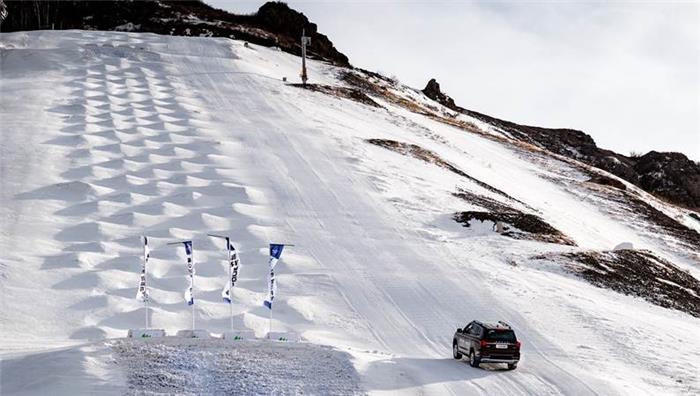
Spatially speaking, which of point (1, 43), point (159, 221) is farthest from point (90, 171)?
point (1, 43)

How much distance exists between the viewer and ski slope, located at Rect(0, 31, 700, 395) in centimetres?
2019

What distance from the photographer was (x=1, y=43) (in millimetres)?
62125

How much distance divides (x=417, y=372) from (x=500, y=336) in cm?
222

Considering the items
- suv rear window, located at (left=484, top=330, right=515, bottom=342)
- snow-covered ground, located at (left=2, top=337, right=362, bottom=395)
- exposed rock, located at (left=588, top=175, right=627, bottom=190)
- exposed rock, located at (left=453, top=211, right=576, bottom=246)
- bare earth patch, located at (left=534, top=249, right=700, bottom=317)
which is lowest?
snow-covered ground, located at (left=2, top=337, right=362, bottom=395)

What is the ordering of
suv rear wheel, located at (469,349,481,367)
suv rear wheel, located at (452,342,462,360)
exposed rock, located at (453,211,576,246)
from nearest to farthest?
suv rear wheel, located at (469,349,481,367) < suv rear wheel, located at (452,342,462,360) < exposed rock, located at (453,211,576,246)

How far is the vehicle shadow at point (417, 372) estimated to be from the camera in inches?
667

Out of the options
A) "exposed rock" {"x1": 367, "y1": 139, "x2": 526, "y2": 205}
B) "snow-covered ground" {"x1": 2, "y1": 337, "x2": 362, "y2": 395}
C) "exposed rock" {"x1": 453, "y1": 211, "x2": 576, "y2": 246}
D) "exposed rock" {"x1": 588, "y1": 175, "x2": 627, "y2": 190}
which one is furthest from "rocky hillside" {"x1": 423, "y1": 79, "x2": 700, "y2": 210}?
"snow-covered ground" {"x1": 2, "y1": 337, "x2": 362, "y2": 395}

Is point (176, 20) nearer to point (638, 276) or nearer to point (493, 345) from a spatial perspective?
point (638, 276)

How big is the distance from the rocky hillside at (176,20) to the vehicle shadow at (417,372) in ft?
184

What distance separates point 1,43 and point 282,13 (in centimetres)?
3101

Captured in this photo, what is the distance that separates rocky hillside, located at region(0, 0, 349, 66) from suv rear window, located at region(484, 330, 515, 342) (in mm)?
56665

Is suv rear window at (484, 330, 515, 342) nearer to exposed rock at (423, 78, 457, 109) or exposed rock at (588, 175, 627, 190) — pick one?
exposed rock at (588, 175, 627, 190)

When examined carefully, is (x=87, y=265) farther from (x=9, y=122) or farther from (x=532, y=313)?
(x=9, y=122)

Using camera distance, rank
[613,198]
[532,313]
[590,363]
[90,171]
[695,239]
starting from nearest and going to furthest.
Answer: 1. [590,363]
2. [532,313]
3. [90,171]
4. [695,239]
5. [613,198]
